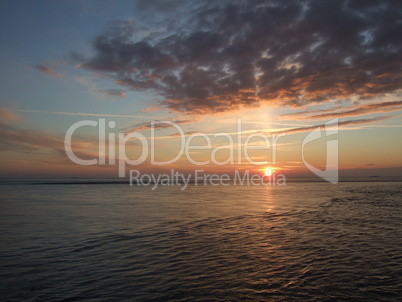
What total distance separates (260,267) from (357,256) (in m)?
4.80

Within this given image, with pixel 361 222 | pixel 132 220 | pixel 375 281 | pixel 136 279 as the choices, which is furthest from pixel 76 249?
pixel 361 222

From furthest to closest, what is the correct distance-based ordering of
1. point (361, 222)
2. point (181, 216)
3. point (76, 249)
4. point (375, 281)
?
→ point (181, 216)
point (361, 222)
point (76, 249)
point (375, 281)

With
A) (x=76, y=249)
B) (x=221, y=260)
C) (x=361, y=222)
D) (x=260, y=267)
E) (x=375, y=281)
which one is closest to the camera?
(x=375, y=281)

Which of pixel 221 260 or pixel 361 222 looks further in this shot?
pixel 361 222

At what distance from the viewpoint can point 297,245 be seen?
15.2 metres

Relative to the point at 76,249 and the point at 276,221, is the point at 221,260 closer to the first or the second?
the point at 76,249

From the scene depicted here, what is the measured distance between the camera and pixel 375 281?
32.8 feet

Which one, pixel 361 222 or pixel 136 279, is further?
pixel 361 222

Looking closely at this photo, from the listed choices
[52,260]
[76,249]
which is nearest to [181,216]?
[76,249]

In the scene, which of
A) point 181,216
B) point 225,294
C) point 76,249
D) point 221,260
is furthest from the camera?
point 181,216

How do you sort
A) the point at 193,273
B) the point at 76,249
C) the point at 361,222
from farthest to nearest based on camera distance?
the point at 361,222, the point at 76,249, the point at 193,273

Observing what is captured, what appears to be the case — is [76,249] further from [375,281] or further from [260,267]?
[375,281]

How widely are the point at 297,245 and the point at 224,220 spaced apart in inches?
351

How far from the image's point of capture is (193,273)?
35.6 ft
